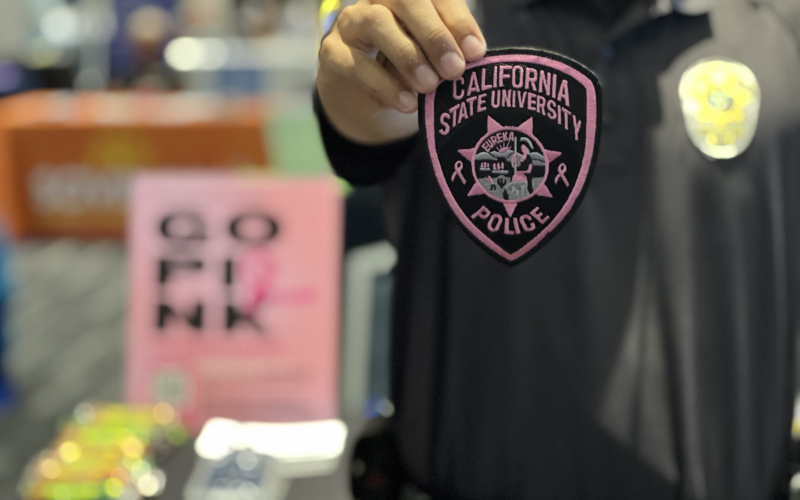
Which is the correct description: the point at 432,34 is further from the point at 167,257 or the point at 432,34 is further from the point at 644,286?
the point at 167,257

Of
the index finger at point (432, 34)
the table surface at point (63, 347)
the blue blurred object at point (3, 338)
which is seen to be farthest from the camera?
the blue blurred object at point (3, 338)

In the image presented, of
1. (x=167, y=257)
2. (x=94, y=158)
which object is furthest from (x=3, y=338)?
(x=94, y=158)

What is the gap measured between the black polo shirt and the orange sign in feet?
12.1

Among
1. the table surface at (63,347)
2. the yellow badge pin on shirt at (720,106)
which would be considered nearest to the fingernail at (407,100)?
the yellow badge pin on shirt at (720,106)

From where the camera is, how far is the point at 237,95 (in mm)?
6043

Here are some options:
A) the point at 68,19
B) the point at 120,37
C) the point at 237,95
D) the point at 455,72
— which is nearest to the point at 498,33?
the point at 455,72

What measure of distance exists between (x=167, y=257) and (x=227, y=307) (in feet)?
0.45

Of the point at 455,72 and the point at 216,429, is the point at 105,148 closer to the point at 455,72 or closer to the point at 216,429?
the point at 216,429

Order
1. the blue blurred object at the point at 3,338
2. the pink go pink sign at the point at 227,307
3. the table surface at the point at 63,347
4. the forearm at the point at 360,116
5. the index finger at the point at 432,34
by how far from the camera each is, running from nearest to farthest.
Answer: the index finger at the point at 432,34 → the forearm at the point at 360,116 → the pink go pink sign at the point at 227,307 → the table surface at the point at 63,347 → the blue blurred object at the point at 3,338

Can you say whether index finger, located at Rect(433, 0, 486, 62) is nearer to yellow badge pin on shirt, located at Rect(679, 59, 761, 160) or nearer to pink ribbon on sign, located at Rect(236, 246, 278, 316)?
yellow badge pin on shirt, located at Rect(679, 59, 761, 160)

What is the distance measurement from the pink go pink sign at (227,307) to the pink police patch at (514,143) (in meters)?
0.62

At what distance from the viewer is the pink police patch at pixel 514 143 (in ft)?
2.21

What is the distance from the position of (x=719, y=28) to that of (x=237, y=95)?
5.55 metres

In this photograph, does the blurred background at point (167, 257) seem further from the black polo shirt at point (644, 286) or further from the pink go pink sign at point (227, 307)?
the black polo shirt at point (644, 286)
